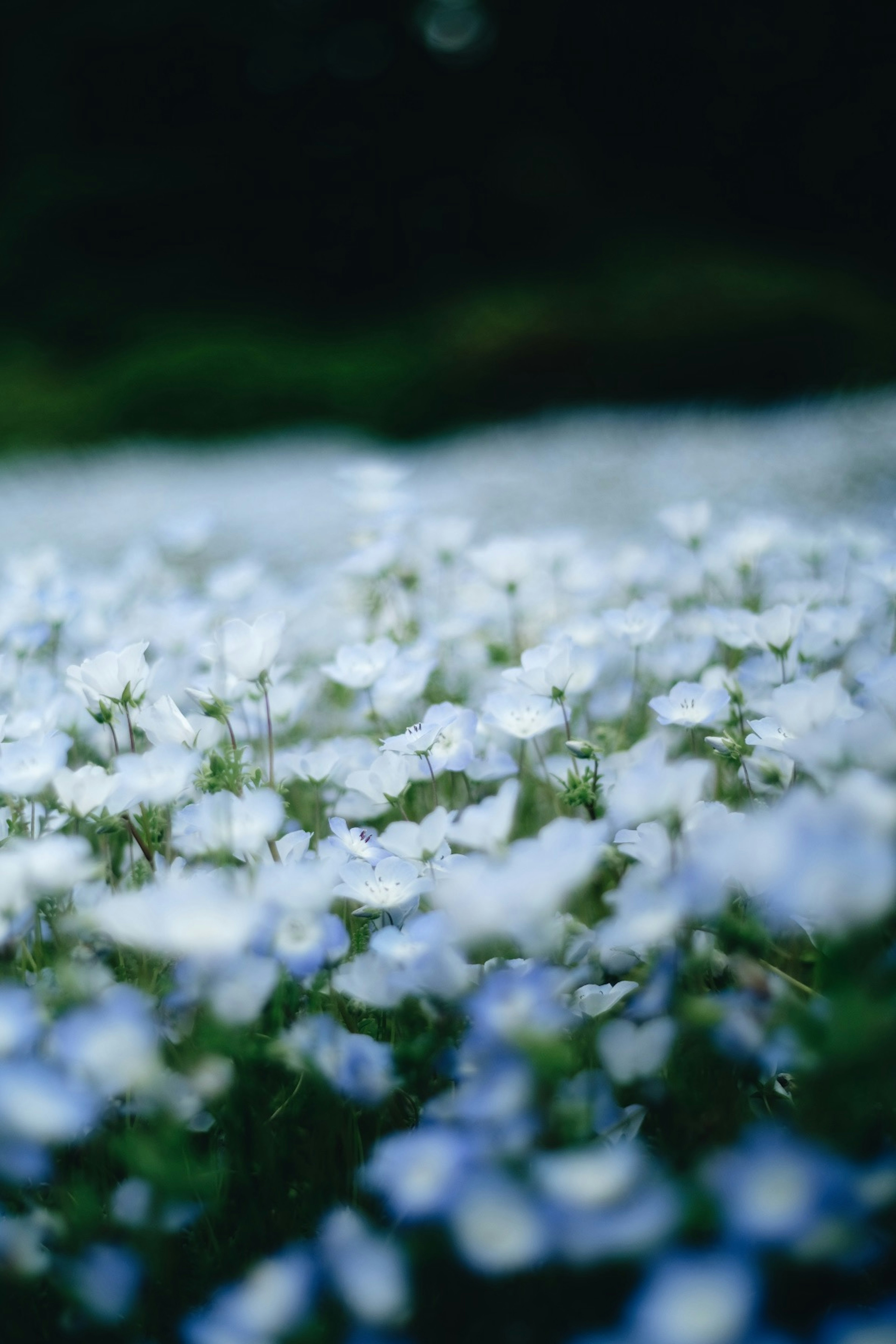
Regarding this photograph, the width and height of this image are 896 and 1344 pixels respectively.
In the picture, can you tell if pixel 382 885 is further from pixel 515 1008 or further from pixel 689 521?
pixel 689 521

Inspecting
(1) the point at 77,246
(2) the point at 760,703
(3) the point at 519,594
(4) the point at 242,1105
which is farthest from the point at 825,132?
(4) the point at 242,1105

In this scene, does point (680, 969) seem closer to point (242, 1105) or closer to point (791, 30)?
point (242, 1105)

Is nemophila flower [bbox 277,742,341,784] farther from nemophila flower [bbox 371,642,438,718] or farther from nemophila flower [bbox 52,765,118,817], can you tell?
nemophila flower [bbox 52,765,118,817]

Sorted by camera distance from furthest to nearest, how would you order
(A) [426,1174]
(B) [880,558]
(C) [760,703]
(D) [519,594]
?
(D) [519,594] → (B) [880,558] → (C) [760,703] → (A) [426,1174]

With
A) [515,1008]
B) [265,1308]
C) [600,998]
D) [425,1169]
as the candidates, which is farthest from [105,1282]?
[600,998]

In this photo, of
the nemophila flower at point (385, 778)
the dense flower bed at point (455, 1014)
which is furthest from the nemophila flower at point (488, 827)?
the nemophila flower at point (385, 778)

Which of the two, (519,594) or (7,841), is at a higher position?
(519,594)

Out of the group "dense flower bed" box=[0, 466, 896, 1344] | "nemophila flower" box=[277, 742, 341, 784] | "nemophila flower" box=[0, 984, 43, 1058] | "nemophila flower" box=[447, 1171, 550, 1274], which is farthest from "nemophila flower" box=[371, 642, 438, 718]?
"nemophila flower" box=[447, 1171, 550, 1274]

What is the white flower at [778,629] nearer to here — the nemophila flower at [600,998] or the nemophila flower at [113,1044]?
the nemophila flower at [600,998]
